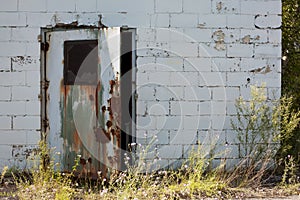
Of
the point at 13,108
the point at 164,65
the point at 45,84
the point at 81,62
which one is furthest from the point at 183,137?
the point at 13,108

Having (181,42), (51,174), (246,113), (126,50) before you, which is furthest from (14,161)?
(246,113)

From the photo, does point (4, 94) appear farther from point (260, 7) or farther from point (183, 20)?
point (260, 7)

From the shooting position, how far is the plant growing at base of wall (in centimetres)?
716

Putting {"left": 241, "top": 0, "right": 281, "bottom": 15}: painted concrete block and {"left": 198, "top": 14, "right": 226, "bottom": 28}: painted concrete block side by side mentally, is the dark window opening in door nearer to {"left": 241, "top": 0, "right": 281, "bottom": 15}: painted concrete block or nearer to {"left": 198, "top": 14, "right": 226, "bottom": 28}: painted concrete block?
{"left": 198, "top": 14, "right": 226, "bottom": 28}: painted concrete block

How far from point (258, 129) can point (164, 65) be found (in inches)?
63.0

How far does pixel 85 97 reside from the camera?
6.97 meters

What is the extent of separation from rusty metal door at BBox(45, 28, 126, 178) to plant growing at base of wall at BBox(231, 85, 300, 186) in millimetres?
1816

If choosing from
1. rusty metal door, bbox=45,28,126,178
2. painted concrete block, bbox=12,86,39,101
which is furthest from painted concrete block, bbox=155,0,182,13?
painted concrete block, bbox=12,86,39,101

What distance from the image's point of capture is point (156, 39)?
7.32 meters

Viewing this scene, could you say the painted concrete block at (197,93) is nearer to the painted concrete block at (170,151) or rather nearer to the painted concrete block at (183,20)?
the painted concrete block at (170,151)

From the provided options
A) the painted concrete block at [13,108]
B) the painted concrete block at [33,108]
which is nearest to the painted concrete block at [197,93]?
the painted concrete block at [33,108]

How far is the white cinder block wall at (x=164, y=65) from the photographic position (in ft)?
23.9

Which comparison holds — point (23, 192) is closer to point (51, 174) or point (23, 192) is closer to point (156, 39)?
point (51, 174)

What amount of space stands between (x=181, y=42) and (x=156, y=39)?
0.36 metres
